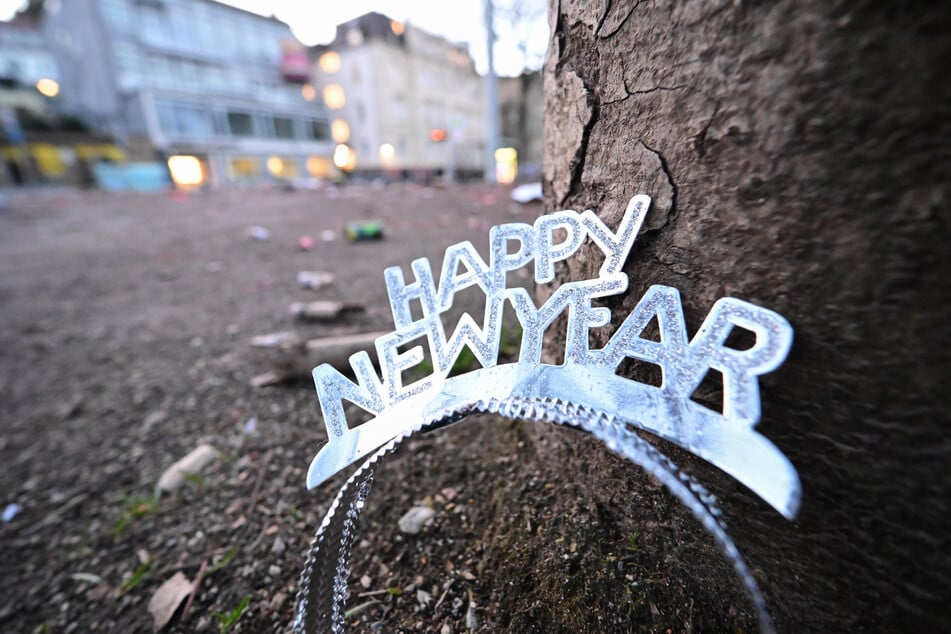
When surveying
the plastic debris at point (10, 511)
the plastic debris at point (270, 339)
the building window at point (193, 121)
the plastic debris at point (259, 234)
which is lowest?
the plastic debris at point (10, 511)

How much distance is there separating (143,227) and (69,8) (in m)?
20.1

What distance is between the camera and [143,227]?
22.8ft

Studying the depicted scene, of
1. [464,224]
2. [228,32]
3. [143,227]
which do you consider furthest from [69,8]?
[464,224]

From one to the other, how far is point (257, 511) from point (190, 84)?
958 inches

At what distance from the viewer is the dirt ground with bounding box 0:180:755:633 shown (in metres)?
0.95

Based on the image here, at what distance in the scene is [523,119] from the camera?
13.5 metres

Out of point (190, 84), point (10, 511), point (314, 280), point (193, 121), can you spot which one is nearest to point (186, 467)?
point (10, 511)

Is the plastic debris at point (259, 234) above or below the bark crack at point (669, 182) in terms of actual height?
below

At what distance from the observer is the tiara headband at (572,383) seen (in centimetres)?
60

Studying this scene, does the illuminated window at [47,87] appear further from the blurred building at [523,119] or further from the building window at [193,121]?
the blurred building at [523,119]

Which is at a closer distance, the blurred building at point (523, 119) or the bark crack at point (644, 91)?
the bark crack at point (644, 91)

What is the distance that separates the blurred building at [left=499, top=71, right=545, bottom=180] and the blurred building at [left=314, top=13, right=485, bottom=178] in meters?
3.66

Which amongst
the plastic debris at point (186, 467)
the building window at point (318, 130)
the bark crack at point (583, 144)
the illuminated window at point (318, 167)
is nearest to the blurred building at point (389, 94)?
the building window at point (318, 130)

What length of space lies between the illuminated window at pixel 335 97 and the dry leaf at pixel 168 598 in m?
26.1
